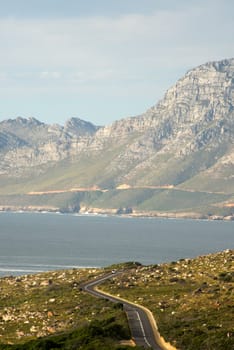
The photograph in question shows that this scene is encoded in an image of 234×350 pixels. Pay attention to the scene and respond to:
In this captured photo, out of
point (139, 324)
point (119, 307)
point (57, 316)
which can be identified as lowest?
point (57, 316)

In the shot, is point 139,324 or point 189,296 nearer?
point 139,324

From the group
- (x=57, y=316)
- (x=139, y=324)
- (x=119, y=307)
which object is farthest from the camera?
(x=57, y=316)

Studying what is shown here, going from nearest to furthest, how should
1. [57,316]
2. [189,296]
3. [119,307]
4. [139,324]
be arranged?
1. [139,324]
2. [119,307]
3. [57,316]
4. [189,296]

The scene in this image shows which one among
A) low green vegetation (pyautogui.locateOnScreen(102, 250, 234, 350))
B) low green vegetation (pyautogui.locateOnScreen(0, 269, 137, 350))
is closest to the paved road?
low green vegetation (pyautogui.locateOnScreen(0, 269, 137, 350))

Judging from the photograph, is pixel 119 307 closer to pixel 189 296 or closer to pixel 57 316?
pixel 57 316

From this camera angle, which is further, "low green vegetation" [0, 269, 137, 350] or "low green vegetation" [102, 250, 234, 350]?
"low green vegetation" [102, 250, 234, 350]

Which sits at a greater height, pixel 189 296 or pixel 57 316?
pixel 189 296

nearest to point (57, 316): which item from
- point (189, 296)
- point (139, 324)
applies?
point (139, 324)

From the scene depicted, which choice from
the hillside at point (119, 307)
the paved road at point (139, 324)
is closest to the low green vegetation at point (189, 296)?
the hillside at point (119, 307)

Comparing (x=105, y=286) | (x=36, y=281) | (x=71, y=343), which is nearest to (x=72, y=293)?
(x=105, y=286)

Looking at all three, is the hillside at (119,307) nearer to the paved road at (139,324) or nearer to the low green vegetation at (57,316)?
the low green vegetation at (57,316)

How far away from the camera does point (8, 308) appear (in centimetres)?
9638

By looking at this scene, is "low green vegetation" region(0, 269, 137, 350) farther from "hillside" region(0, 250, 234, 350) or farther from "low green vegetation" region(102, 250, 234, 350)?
"low green vegetation" region(102, 250, 234, 350)

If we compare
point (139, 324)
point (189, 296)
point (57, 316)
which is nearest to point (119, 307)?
point (57, 316)
